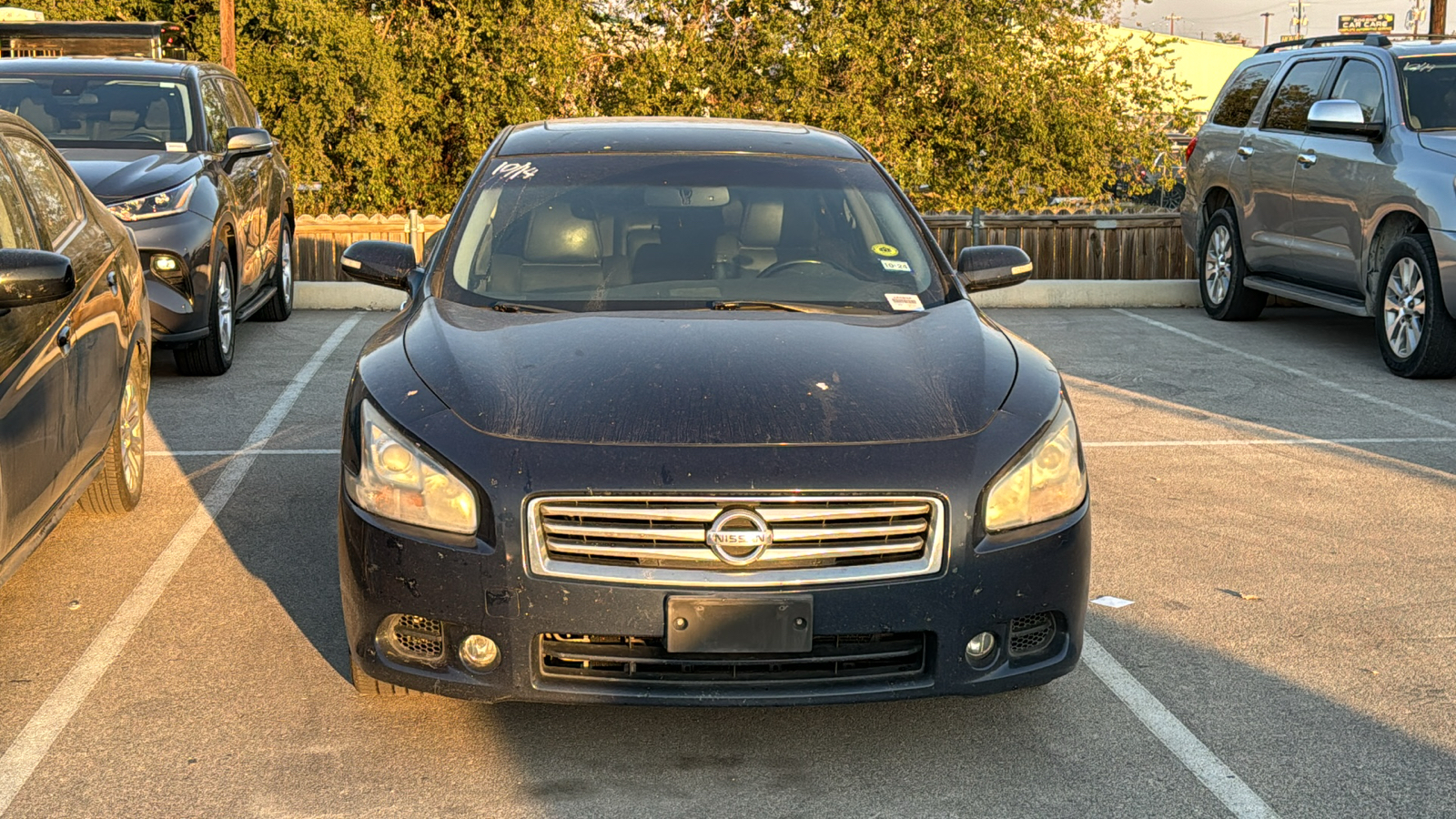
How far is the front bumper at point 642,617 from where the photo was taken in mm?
3635

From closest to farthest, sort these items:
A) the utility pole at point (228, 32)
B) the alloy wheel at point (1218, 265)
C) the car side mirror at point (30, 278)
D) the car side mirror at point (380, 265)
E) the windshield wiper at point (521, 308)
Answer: the car side mirror at point (30, 278) → the windshield wiper at point (521, 308) → the car side mirror at point (380, 265) → the alloy wheel at point (1218, 265) → the utility pole at point (228, 32)

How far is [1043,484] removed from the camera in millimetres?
3906

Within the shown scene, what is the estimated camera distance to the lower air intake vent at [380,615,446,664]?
12.5 feet

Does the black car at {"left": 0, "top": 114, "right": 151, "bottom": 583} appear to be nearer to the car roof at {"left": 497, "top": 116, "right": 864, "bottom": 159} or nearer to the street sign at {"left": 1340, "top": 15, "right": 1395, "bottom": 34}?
the car roof at {"left": 497, "top": 116, "right": 864, "bottom": 159}

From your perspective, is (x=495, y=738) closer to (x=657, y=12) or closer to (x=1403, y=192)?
(x=1403, y=192)

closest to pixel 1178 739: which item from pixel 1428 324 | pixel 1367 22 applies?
pixel 1428 324

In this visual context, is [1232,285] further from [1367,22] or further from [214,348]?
[1367,22]

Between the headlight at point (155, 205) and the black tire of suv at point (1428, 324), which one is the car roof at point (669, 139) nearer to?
the headlight at point (155, 205)

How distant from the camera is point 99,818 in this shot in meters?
3.56

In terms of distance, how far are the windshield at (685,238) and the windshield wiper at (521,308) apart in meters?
0.02

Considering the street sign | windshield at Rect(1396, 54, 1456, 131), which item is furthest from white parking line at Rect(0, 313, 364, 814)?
the street sign

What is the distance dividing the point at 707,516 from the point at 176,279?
607 centimetres

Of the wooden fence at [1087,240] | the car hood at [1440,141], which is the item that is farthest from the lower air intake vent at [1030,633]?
the wooden fence at [1087,240]

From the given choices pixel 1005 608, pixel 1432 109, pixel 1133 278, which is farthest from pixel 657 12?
pixel 1005 608
